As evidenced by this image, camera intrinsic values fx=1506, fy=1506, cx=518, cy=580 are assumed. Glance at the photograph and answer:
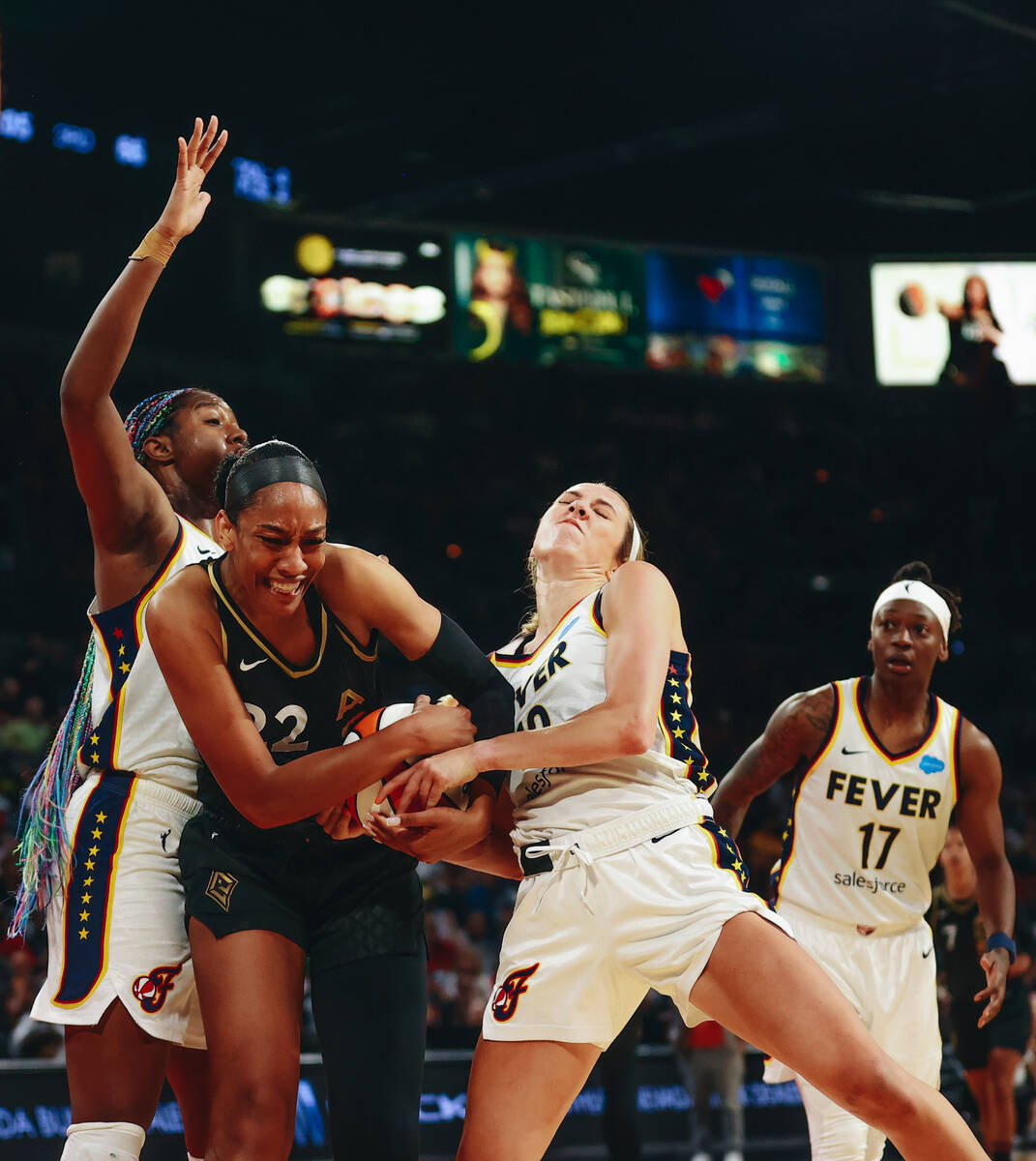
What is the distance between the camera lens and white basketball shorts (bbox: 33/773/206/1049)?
320cm

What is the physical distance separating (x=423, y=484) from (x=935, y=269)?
8.12 m

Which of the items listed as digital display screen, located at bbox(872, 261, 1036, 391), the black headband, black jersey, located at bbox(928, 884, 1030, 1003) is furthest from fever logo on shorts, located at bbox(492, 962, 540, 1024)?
digital display screen, located at bbox(872, 261, 1036, 391)

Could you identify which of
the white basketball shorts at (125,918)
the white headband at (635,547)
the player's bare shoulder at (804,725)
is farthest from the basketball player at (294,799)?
the player's bare shoulder at (804,725)

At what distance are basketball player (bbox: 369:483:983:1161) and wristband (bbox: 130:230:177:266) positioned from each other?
4.17 feet

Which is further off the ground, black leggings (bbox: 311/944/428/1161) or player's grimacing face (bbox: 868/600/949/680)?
player's grimacing face (bbox: 868/600/949/680)

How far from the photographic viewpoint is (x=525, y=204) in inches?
726

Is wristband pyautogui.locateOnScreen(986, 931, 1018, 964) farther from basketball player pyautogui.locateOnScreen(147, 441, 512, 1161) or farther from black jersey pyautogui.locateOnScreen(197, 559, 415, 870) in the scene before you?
black jersey pyautogui.locateOnScreen(197, 559, 415, 870)

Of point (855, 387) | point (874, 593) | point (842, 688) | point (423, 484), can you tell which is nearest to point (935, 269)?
point (855, 387)

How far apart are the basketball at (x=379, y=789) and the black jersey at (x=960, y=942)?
4.42m

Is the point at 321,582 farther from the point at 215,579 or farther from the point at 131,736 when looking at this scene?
the point at 131,736

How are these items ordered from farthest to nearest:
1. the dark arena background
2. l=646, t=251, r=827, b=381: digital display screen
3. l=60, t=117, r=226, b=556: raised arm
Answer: l=646, t=251, r=827, b=381: digital display screen, the dark arena background, l=60, t=117, r=226, b=556: raised arm

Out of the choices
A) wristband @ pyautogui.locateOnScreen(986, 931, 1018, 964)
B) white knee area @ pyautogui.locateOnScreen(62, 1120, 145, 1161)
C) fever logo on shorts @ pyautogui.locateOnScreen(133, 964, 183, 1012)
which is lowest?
white knee area @ pyautogui.locateOnScreen(62, 1120, 145, 1161)

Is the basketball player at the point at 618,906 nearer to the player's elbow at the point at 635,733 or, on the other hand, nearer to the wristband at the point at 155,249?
the player's elbow at the point at 635,733

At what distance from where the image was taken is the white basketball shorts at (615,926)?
322 cm
